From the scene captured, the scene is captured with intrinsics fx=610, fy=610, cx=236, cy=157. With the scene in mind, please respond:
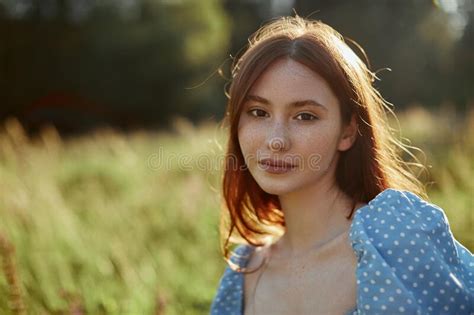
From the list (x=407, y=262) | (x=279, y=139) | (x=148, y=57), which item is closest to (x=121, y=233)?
(x=279, y=139)

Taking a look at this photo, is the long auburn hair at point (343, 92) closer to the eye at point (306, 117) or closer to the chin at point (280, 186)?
the eye at point (306, 117)

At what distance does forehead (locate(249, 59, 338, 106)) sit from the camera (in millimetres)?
1966

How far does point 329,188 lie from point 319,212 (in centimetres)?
9

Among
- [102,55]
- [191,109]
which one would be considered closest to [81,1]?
[102,55]

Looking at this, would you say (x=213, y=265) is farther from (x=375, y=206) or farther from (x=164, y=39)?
(x=164, y=39)

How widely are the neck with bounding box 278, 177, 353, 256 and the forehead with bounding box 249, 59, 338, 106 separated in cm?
33

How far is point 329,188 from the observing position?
84.8 inches

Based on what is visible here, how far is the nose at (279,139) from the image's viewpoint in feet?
6.47

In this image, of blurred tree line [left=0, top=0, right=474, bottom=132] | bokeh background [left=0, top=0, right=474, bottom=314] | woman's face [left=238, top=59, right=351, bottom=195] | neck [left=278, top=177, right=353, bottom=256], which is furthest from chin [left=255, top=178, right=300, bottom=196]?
blurred tree line [left=0, top=0, right=474, bottom=132]

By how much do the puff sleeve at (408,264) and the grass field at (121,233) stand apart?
35.5 inches

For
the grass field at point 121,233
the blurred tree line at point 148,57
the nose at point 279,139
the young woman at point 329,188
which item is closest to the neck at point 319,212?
the young woman at point 329,188

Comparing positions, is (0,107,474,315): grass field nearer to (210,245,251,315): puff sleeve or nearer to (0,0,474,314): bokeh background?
(0,0,474,314): bokeh background

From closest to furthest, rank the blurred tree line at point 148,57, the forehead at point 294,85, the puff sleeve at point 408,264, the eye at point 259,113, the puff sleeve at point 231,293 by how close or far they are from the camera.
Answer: the puff sleeve at point 408,264 < the forehead at point 294,85 < the eye at point 259,113 < the puff sleeve at point 231,293 < the blurred tree line at point 148,57

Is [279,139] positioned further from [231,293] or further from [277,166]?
[231,293]
